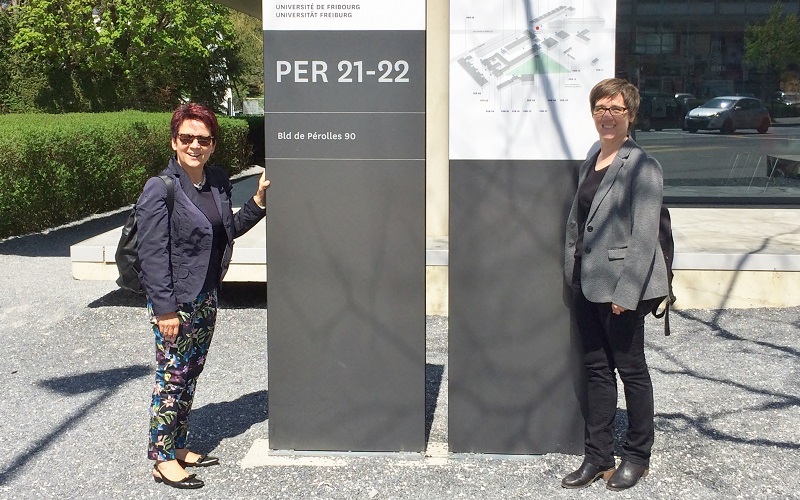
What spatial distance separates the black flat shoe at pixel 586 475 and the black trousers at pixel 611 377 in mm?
28

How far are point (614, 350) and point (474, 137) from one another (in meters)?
1.12

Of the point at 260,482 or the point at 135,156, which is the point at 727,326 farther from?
the point at 135,156

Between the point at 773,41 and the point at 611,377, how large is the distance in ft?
32.7

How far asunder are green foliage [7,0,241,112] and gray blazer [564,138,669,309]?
67.9 feet

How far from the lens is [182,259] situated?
13.1ft

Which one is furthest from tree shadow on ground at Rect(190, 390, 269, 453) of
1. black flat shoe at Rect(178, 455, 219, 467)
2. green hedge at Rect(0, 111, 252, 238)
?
green hedge at Rect(0, 111, 252, 238)

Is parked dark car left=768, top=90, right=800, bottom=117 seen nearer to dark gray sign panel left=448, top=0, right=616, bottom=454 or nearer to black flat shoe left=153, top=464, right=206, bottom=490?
dark gray sign panel left=448, top=0, right=616, bottom=454

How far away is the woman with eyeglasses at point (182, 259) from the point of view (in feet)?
12.8

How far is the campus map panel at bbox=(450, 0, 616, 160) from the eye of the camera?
402 centimetres

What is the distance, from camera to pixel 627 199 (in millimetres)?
3754

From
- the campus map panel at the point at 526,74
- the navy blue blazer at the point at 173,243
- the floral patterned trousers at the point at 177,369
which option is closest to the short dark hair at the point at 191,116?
the navy blue blazer at the point at 173,243

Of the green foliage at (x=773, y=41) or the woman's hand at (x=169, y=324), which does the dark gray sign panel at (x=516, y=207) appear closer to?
the woman's hand at (x=169, y=324)

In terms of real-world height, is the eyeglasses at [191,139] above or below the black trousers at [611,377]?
above

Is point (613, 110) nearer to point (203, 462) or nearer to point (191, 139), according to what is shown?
point (191, 139)
